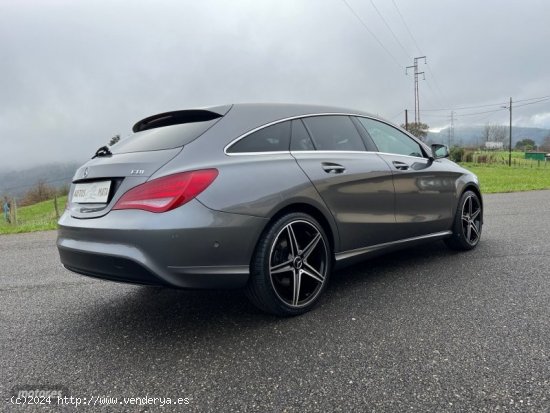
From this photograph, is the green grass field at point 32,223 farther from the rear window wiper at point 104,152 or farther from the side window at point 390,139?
the side window at point 390,139

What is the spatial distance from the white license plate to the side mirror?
3295 millimetres

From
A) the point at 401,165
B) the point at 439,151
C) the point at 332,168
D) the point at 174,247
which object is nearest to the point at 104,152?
the point at 174,247

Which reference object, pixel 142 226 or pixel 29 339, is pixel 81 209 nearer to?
pixel 142 226

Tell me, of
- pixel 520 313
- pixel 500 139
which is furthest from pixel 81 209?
pixel 500 139

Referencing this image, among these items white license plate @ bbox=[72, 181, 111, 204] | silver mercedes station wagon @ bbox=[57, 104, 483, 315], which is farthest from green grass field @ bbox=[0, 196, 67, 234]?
silver mercedes station wagon @ bbox=[57, 104, 483, 315]

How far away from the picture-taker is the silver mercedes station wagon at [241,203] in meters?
2.40

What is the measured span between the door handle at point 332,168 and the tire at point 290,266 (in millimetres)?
419

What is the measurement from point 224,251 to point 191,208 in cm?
32

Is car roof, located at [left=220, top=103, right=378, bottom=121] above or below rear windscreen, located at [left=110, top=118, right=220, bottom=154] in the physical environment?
above

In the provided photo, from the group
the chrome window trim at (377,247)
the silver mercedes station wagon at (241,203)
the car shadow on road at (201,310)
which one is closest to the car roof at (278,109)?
the silver mercedes station wagon at (241,203)

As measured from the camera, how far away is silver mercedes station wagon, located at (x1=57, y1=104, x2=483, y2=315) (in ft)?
7.86

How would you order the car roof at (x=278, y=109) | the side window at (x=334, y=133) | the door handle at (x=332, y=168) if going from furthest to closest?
the side window at (x=334, y=133), the door handle at (x=332, y=168), the car roof at (x=278, y=109)

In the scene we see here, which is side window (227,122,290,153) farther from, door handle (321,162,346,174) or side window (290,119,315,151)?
door handle (321,162,346,174)

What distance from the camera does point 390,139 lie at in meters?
4.03
